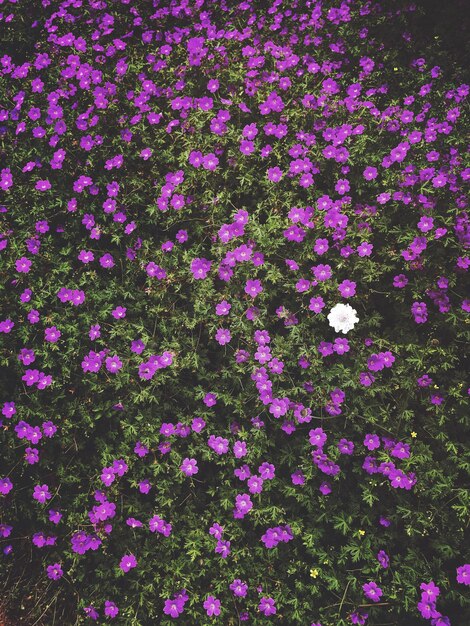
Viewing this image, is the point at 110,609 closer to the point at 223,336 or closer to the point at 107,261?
the point at 223,336

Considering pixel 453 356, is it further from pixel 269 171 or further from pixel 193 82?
pixel 193 82

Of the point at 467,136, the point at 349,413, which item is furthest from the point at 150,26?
the point at 349,413

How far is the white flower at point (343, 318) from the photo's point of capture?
2.84m

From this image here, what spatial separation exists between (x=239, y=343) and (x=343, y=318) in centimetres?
71

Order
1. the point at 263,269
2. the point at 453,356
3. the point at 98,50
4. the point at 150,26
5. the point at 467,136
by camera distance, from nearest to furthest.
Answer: the point at 453,356 < the point at 263,269 < the point at 467,136 < the point at 98,50 < the point at 150,26

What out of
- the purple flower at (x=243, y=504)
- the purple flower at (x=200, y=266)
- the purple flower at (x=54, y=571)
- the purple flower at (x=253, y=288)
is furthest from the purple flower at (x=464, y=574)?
the purple flower at (x=54, y=571)

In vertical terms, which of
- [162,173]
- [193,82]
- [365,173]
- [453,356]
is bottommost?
[453,356]

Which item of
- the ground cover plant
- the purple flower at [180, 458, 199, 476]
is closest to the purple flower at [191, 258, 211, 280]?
the ground cover plant

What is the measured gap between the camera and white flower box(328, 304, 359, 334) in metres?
2.84

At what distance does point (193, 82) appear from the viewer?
3912 millimetres

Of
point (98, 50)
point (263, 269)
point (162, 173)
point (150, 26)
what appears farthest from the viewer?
point (150, 26)

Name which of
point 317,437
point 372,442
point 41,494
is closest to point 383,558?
point 372,442

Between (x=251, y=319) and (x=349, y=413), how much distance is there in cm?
85

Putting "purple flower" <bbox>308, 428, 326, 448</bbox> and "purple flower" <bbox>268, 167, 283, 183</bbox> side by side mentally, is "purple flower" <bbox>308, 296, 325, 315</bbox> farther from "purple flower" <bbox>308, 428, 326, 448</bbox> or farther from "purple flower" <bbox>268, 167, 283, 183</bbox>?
"purple flower" <bbox>268, 167, 283, 183</bbox>
